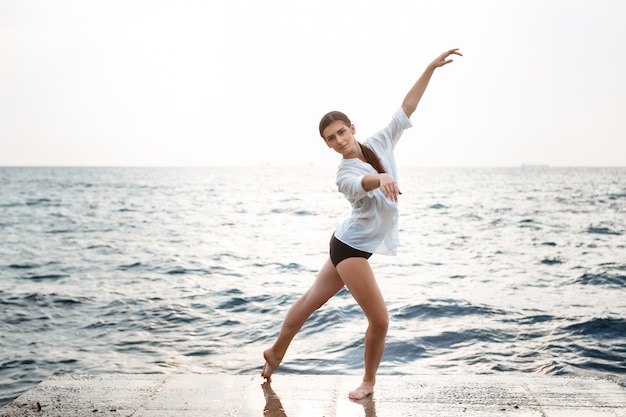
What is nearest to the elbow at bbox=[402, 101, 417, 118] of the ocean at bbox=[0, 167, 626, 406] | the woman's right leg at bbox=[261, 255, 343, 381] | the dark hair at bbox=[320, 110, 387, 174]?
the dark hair at bbox=[320, 110, 387, 174]

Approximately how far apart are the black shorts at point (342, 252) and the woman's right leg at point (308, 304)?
0.17 m

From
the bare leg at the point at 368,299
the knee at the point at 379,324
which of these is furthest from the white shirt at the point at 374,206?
the knee at the point at 379,324

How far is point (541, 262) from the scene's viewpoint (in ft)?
56.2

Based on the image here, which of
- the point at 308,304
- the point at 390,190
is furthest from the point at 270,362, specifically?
the point at 390,190

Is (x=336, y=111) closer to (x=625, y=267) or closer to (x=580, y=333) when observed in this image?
(x=580, y=333)

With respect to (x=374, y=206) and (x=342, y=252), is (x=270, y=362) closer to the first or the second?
(x=342, y=252)

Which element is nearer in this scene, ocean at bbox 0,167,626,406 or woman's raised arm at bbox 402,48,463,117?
woman's raised arm at bbox 402,48,463,117

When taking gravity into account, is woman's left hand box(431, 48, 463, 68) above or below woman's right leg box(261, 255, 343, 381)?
above

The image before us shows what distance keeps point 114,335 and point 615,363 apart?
21.3 ft

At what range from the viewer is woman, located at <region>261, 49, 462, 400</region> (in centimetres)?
441

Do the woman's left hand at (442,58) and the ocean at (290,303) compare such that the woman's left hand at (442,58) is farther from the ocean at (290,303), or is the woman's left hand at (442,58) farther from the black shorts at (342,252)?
the ocean at (290,303)

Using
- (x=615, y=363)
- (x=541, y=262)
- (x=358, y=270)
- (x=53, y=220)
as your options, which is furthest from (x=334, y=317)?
(x=53, y=220)

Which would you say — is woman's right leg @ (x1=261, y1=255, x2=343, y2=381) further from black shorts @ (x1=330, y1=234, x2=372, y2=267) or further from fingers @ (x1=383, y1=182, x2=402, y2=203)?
fingers @ (x1=383, y1=182, x2=402, y2=203)

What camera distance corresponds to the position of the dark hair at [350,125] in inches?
174
